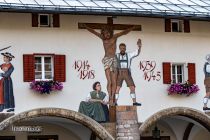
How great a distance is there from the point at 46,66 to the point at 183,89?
4743 mm

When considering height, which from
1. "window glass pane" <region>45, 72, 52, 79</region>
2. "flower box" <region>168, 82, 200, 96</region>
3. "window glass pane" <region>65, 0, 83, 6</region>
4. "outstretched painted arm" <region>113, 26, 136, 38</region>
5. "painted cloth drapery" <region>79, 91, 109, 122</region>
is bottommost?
"painted cloth drapery" <region>79, 91, 109, 122</region>

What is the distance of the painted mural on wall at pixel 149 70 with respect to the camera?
23016 millimetres

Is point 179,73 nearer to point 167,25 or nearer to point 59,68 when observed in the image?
point 167,25

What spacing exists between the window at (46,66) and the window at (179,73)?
12.0 ft

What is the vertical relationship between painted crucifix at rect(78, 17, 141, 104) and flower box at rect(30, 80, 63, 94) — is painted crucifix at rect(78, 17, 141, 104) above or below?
above

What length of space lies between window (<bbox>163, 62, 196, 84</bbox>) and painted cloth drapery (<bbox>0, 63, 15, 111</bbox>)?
5.28 meters

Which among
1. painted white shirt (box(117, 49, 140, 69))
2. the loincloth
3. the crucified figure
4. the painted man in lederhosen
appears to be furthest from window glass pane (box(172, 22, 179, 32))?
the loincloth

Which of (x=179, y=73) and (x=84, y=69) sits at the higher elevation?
(x=84, y=69)

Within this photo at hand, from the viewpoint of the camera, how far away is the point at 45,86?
21.5 meters

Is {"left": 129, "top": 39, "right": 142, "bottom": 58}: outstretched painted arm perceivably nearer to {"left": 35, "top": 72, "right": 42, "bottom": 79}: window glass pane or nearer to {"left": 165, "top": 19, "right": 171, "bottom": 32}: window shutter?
{"left": 165, "top": 19, "right": 171, "bottom": 32}: window shutter

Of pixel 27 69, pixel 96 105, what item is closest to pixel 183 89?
pixel 96 105

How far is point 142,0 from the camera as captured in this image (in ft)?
81.0

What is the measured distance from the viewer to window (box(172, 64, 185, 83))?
77.8 feet

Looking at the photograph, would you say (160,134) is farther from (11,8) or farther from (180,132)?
(11,8)
